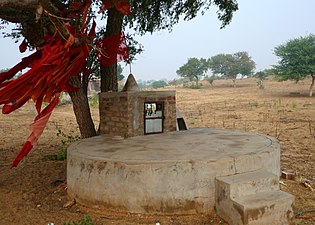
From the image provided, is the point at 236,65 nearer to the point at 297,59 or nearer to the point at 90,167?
the point at 297,59

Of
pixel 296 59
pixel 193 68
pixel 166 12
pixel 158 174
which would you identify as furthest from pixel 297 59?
pixel 193 68

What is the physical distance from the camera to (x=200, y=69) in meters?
56.6

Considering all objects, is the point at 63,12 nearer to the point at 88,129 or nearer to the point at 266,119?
the point at 88,129

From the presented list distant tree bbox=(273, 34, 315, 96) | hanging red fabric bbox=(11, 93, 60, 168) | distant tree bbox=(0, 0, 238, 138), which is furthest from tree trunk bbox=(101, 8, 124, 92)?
distant tree bbox=(273, 34, 315, 96)

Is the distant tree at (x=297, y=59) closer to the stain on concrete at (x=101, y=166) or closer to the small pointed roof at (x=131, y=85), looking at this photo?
the small pointed roof at (x=131, y=85)

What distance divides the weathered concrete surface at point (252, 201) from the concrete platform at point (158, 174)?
0.58ft

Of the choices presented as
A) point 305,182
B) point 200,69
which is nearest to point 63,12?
point 305,182

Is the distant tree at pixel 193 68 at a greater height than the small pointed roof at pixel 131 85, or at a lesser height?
greater

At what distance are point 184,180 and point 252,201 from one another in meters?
0.83

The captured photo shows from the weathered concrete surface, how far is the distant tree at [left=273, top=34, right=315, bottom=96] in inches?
935

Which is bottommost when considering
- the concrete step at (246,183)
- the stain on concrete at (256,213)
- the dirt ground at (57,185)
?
the dirt ground at (57,185)

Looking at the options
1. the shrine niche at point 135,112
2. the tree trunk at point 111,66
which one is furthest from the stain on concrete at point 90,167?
the tree trunk at point 111,66

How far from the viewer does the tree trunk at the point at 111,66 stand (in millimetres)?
6655

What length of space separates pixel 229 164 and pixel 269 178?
1.71ft
